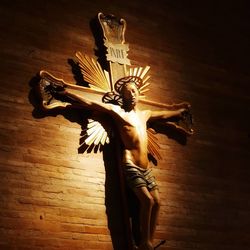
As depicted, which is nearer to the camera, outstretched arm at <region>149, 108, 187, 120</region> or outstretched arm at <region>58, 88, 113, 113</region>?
outstretched arm at <region>58, 88, 113, 113</region>

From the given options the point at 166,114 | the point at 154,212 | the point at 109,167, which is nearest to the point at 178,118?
the point at 166,114

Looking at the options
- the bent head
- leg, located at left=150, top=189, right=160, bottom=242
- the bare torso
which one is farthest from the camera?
the bent head

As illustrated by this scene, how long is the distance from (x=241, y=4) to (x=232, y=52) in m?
0.82

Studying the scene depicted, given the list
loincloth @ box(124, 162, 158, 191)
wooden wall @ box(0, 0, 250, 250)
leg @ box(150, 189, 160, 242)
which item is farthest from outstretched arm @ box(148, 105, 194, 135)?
leg @ box(150, 189, 160, 242)

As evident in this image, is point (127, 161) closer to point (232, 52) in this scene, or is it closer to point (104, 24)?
point (104, 24)

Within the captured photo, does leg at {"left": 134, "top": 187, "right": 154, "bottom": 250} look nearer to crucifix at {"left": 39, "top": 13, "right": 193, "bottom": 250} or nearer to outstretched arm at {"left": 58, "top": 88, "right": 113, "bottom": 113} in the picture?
crucifix at {"left": 39, "top": 13, "right": 193, "bottom": 250}

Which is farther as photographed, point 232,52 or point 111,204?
point 232,52

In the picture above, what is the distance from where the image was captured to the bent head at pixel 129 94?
5980 millimetres

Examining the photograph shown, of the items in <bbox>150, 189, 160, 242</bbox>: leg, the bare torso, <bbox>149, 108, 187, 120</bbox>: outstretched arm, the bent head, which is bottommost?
<bbox>150, 189, 160, 242</bbox>: leg

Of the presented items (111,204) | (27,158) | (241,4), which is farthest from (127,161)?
(241,4)

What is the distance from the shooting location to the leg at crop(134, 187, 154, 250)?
543 centimetres

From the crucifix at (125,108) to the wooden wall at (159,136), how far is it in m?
0.15

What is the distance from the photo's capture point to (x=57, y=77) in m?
6.04

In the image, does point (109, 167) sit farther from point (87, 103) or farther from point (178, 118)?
point (178, 118)
